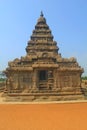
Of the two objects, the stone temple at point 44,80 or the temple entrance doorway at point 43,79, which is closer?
the stone temple at point 44,80

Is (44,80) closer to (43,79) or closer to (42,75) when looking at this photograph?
(43,79)

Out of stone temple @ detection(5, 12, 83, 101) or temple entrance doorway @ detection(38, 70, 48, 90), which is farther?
temple entrance doorway @ detection(38, 70, 48, 90)

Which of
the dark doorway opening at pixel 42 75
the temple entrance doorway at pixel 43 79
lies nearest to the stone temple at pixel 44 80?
the temple entrance doorway at pixel 43 79

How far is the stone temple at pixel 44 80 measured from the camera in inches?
1043

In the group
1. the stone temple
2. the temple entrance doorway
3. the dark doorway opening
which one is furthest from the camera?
the dark doorway opening

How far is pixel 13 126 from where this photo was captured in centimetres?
1245

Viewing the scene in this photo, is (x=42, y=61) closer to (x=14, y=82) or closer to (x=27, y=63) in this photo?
(x=27, y=63)

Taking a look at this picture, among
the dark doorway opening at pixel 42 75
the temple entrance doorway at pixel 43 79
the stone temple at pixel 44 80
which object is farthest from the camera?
the dark doorway opening at pixel 42 75

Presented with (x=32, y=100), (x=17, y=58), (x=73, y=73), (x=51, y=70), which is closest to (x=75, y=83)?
(x=73, y=73)

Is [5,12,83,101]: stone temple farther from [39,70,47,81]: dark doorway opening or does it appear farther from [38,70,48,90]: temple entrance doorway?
[39,70,47,81]: dark doorway opening

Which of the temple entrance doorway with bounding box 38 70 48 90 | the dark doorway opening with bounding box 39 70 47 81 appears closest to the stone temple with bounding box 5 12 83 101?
the temple entrance doorway with bounding box 38 70 48 90

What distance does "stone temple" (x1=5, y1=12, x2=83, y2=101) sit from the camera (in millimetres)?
26484

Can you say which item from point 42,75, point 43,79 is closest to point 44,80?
point 43,79

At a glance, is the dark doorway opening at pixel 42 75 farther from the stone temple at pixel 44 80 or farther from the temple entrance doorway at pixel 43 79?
the stone temple at pixel 44 80
